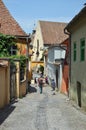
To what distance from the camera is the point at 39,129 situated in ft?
42.8

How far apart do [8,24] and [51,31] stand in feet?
86.2

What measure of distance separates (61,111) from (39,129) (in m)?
5.43

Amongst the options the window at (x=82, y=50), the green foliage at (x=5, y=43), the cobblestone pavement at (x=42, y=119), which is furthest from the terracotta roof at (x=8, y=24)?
the cobblestone pavement at (x=42, y=119)

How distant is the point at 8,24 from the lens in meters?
32.1

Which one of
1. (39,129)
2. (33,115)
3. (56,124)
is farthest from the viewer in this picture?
(33,115)

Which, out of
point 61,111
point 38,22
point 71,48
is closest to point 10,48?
point 71,48

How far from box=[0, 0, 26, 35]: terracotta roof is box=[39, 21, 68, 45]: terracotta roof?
22689mm

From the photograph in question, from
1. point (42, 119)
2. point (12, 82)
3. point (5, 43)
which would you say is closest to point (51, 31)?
point (5, 43)

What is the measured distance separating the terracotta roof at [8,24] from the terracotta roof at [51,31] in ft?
74.4

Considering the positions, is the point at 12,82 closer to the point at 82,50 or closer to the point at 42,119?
the point at 82,50

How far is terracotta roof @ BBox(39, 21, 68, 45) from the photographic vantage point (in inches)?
2206

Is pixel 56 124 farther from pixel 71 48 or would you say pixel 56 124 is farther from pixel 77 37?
pixel 71 48

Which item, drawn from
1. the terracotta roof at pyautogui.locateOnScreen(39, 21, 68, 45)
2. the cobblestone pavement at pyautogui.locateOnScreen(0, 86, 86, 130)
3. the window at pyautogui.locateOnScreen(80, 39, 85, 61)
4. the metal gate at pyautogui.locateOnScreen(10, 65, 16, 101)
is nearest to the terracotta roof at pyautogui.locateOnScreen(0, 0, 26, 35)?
the metal gate at pyautogui.locateOnScreen(10, 65, 16, 101)

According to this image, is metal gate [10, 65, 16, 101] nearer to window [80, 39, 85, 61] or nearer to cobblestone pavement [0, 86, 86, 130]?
cobblestone pavement [0, 86, 86, 130]
